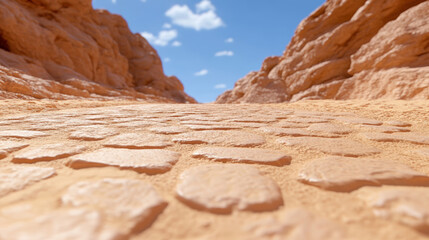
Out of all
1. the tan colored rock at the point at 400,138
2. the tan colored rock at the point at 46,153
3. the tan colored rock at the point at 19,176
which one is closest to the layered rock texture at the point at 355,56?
the tan colored rock at the point at 400,138

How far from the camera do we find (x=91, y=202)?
656 millimetres

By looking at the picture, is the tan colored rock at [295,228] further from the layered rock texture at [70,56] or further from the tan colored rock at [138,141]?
the layered rock texture at [70,56]

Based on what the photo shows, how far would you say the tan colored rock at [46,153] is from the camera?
3.49 feet

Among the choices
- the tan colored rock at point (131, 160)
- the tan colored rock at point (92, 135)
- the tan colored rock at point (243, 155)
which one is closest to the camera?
the tan colored rock at point (131, 160)

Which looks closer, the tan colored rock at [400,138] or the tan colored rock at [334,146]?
the tan colored rock at [334,146]

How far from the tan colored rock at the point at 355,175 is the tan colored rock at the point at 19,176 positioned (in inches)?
39.4

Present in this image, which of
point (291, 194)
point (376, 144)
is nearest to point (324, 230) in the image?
point (291, 194)

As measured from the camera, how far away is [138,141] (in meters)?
1.44

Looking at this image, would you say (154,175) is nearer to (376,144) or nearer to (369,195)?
(369,195)

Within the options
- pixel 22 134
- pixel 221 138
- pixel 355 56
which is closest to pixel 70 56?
pixel 22 134

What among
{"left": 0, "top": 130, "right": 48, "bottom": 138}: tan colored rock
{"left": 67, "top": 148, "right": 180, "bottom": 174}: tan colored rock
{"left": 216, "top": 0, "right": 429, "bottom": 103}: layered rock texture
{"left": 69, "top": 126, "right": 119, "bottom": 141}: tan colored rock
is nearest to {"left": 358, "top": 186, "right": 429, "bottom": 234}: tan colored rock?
{"left": 67, "top": 148, "right": 180, "bottom": 174}: tan colored rock

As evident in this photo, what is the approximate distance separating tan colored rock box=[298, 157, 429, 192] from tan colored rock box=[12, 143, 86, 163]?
1146mm

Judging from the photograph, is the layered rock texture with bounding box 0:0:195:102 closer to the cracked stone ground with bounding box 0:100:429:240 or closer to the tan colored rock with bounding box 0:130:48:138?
the tan colored rock with bounding box 0:130:48:138

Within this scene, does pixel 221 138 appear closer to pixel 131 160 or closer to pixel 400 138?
pixel 131 160
